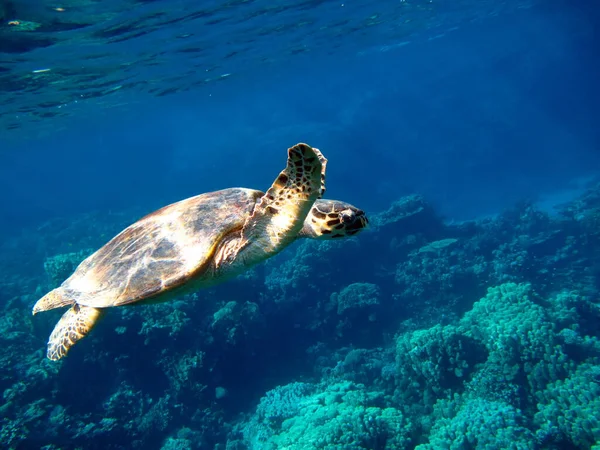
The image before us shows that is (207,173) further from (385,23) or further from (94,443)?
(94,443)

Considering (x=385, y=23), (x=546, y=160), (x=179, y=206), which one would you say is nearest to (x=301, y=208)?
(x=179, y=206)

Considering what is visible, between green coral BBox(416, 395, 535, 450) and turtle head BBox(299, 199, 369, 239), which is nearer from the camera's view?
turtle head BBox(299, 199, 369, 239)

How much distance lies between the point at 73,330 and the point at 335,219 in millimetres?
3578

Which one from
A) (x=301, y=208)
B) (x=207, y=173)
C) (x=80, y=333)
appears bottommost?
(x=207, y=173)

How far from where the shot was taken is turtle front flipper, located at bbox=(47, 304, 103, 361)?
13.6 ft

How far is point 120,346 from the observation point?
912 cm

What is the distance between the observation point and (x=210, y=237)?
329 cm

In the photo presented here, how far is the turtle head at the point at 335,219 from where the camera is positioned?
3082 mm

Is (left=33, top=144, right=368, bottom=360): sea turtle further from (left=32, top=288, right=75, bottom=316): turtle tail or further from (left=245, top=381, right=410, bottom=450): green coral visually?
(left=245, top=381, right=410, bottom=450): green coral

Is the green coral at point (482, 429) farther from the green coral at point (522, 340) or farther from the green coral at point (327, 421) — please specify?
the green coral at point (522, 340)

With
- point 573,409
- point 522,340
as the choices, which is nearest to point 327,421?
point 573,409

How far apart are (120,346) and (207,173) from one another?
104 feet

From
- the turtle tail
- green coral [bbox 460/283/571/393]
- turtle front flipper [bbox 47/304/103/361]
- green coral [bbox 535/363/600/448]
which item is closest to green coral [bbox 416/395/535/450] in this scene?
A: green coral [bbox 535/363/600/448]

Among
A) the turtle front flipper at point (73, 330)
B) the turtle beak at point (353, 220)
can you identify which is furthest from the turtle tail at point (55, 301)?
the turtle beak at point (353, 220)
